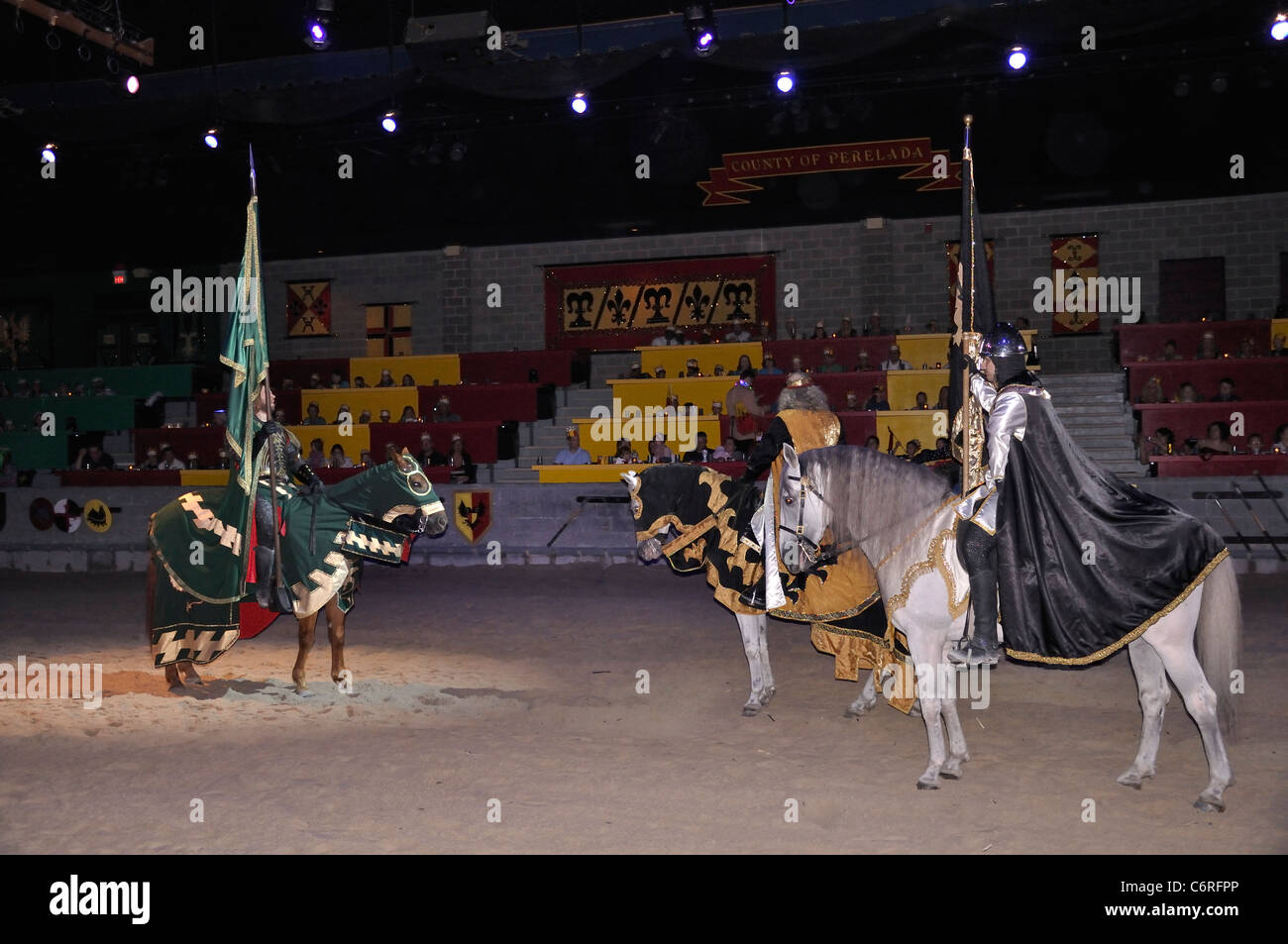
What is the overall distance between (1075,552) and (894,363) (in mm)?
12809

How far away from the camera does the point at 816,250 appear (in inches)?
840

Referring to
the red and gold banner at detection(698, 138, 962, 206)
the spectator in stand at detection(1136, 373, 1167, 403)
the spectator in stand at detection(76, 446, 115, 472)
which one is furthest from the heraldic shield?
the spectator in stand at detection(1136, 373, 1167, 403)

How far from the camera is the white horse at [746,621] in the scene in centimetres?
705

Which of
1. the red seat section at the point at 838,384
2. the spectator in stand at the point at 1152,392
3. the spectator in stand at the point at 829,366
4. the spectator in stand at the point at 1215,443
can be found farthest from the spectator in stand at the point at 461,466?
the spectator in stand at the point at 1152,392

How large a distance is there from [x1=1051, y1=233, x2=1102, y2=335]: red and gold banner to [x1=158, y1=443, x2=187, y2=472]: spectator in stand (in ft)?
55.4

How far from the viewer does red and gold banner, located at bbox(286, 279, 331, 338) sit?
2419 cm

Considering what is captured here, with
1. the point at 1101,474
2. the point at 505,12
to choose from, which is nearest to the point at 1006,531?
the point at 1101,474

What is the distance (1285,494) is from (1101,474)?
30.9 ft

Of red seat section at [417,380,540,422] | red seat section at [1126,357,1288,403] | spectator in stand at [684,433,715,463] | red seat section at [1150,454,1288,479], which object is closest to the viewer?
red seat section at [1150,454,1288,479]

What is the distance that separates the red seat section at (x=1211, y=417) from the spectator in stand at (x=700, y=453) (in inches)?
272

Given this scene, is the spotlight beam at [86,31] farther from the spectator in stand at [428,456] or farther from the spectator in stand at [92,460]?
the spectator in stand at [428,456]

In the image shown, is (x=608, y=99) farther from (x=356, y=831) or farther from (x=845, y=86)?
(x=356, y=831)

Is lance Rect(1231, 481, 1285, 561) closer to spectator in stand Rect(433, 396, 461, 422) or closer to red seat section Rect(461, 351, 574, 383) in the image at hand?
red seat section Rect(461, 351, 574, 383)

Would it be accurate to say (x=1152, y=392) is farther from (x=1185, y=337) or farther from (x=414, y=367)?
(x=414, y=367)
